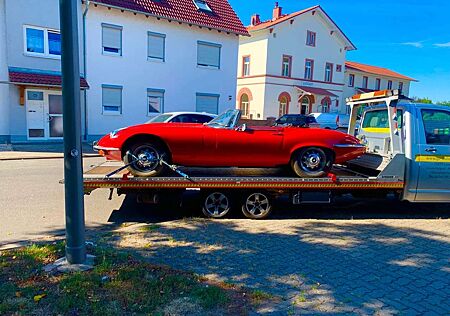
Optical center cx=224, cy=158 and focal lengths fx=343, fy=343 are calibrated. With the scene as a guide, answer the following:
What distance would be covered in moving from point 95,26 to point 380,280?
18.1 metres

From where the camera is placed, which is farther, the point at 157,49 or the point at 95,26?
the point at 157,49

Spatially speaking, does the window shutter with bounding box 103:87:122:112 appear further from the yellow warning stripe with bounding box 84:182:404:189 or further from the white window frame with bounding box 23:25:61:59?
the yellow warning stripe with bounding box 84:182:404:189

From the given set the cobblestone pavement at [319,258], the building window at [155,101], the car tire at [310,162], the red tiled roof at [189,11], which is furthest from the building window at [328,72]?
the car tire at [310,162]

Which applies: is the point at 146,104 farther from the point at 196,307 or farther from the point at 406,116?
the point at 196,307

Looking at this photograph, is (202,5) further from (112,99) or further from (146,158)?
(146,158)

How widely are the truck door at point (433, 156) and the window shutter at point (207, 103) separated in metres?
17.0

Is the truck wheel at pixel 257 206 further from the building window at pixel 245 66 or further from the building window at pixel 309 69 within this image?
the building window at pixel 309 69

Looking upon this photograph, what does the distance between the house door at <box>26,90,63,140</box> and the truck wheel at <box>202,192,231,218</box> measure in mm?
13985

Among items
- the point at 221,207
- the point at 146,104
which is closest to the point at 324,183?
the point at 221,207

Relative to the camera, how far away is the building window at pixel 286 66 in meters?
31.3

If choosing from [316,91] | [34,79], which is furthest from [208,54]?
[316,91]

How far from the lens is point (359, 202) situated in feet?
23.5

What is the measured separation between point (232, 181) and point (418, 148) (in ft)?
10.3

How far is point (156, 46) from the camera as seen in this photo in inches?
778
